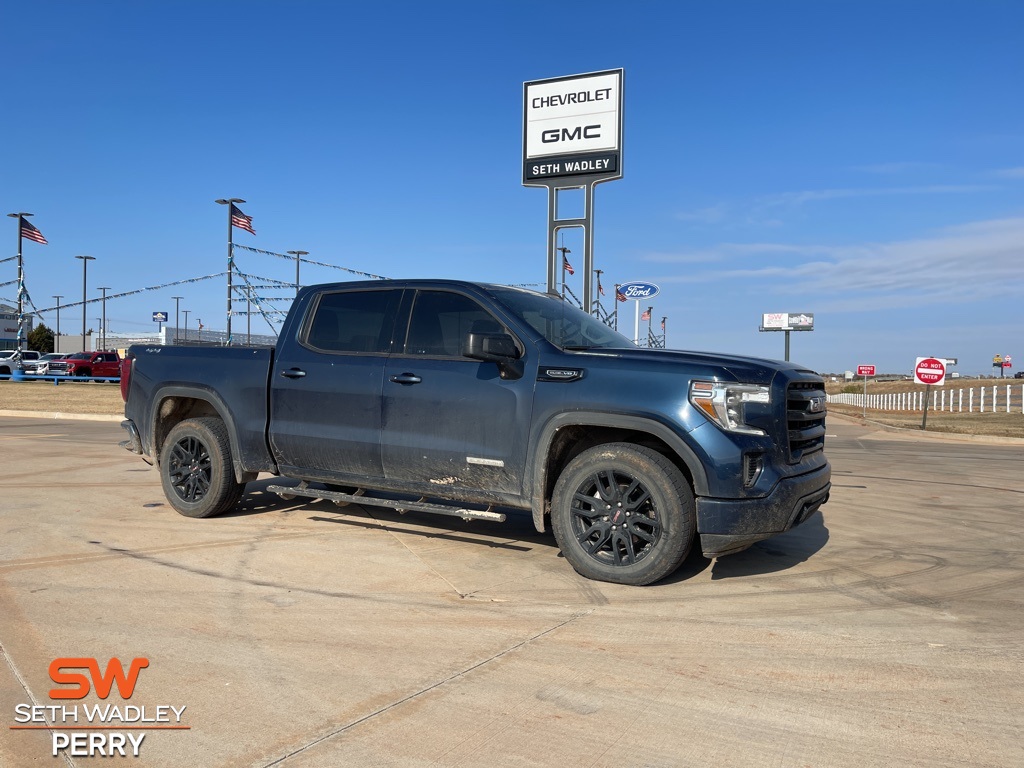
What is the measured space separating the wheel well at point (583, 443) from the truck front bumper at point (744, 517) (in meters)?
0.40

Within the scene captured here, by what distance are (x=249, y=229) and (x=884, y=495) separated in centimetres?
2700

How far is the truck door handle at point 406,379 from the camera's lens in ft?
19.0

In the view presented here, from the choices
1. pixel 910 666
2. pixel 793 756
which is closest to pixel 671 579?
pixel 910 666

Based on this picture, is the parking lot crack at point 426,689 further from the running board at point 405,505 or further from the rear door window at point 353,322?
the rear door window at point 353,322

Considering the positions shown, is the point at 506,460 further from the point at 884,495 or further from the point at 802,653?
the point at 884,495

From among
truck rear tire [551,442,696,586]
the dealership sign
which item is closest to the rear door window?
truck rear tire [551,442,696,586]

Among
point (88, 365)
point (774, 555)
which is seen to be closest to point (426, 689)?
point (774, 555)

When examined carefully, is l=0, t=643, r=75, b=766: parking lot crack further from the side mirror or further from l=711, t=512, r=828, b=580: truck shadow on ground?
l=711, t=512, r=828, b=580: truck shadow on ground

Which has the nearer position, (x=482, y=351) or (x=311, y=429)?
(x=482, y=351)

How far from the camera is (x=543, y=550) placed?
6082 mm

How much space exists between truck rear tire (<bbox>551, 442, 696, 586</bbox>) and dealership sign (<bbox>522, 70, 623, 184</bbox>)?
32.6 feet

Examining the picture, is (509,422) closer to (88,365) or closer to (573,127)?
(573,127)

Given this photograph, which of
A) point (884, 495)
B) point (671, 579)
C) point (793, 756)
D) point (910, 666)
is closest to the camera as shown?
point (793, 756)

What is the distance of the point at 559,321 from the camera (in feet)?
19.9
